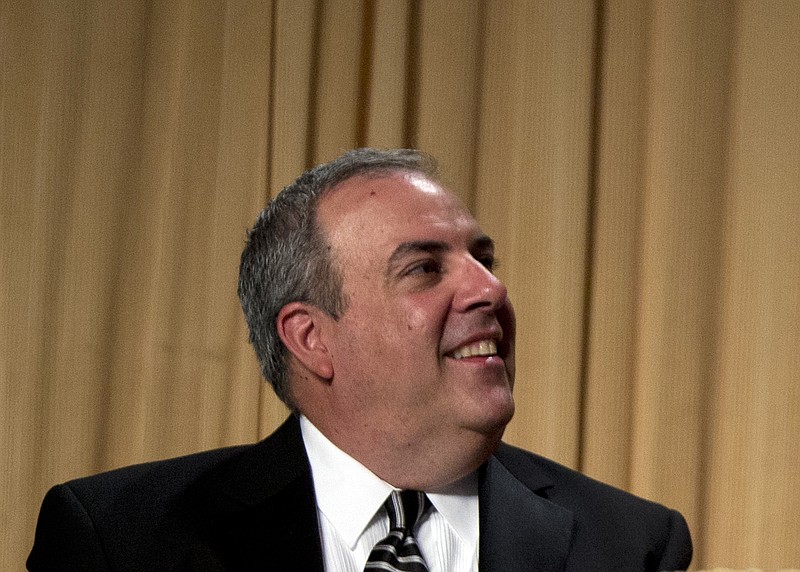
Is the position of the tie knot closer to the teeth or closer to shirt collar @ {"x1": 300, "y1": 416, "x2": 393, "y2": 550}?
shirt collar @ {"x1": 300, "y1": 416, "x2": 393, "y2": 550}

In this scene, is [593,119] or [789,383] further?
[593,119]

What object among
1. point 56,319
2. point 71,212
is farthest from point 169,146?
point 56,319

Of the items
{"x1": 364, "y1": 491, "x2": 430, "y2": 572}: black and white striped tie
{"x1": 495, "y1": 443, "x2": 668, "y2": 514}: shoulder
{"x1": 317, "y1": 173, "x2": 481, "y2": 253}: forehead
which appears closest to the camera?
{"x1": 364, "y1": 491, "x2": 430, "y2": 572}: black and white striped tie

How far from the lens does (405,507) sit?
195cm

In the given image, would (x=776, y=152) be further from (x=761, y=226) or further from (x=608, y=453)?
(x=608, y=453)

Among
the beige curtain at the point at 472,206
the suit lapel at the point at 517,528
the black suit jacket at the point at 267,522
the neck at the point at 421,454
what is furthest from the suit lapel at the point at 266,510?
the beige curtain at the point at 472,206

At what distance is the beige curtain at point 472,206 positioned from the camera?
2709 millimetres

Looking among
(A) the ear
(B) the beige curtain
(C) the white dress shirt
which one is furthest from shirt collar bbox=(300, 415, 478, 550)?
(B) the beige curtain

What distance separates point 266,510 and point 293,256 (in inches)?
16.7

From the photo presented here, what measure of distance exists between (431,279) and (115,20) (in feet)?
4.61

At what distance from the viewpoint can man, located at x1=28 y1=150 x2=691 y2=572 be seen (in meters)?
1.90

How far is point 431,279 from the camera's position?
1.94 meters

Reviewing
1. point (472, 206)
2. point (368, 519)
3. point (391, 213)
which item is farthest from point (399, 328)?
point (472, 206)

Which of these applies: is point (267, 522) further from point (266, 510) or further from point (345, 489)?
point (345, 489)
